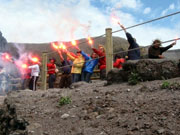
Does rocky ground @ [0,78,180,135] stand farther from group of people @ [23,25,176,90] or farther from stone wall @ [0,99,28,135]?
group of people @ [23,25,176,90]

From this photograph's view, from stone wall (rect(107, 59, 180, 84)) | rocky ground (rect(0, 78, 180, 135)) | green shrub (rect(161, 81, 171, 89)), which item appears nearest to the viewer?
rocky ground (rect(0, 78, 180, 135))

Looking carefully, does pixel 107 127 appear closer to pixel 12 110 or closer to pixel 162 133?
pixel 162 133

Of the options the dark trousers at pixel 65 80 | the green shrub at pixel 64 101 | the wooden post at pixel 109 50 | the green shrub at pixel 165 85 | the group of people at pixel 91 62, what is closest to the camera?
the green shrub at pixel 165 85

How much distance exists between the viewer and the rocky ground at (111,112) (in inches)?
143

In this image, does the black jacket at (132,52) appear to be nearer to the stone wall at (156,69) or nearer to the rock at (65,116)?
the stone wall at (156,69)

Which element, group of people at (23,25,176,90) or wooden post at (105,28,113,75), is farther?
group of people at (23,25,176,90)

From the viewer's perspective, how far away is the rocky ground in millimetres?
3639

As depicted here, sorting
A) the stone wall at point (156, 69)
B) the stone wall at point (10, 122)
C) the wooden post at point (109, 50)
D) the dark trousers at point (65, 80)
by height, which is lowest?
the stone wall at point (10, 122)

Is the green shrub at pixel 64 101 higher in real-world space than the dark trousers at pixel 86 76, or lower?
lower

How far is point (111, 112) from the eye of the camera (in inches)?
166

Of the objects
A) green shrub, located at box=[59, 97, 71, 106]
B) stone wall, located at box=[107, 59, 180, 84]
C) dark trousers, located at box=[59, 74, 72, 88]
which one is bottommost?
green shrub, located at box=[59, 97, 71, 106]

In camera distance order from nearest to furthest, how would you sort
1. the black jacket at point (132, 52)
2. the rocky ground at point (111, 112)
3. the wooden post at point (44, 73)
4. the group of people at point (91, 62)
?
1. the rocky ground at point (111, 112)
2. the group of people at point (91, 62)
3. the black jacket at point (132, 52)
4. the wooden post at point (44, 73)

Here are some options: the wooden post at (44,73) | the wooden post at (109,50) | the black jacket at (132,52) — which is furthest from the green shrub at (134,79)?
the wooden post at (44,73)

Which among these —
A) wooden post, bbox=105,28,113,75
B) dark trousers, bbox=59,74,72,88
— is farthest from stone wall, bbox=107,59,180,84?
dark trousers, bbox=59,74,72,88
